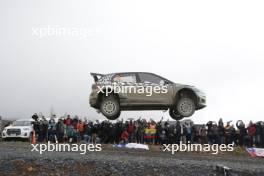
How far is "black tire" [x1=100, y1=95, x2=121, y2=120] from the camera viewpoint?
325 inches

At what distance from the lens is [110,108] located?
27.4 ft

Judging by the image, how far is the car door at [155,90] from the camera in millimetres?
8461

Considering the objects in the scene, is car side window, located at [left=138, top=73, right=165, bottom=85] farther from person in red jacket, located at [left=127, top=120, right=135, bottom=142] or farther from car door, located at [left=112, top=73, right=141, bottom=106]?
person in red jacket, located at [left=127, top=120, right=135, bottom=142]

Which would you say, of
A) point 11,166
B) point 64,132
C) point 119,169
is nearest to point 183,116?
point 119,169

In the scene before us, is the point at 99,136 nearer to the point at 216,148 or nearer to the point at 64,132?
the point at 64,132

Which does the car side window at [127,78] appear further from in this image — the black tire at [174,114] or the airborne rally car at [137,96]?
the black tire at [174,114]

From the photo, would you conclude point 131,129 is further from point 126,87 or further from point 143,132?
point 126,87
